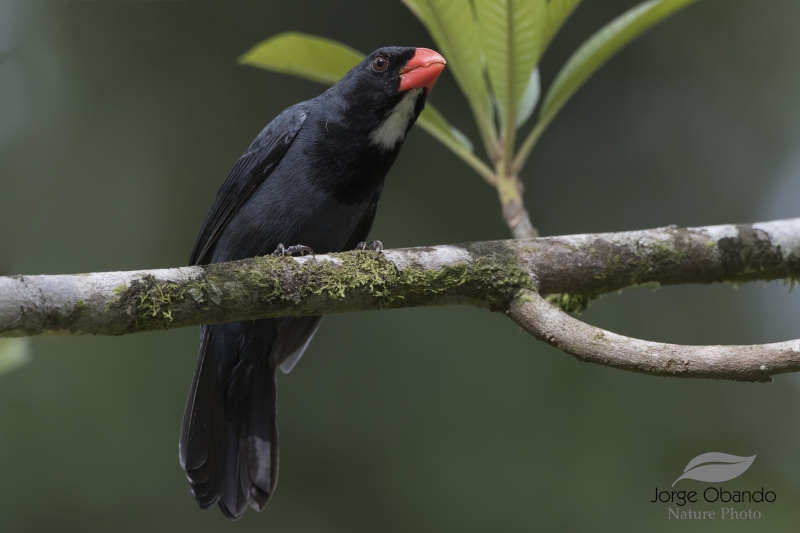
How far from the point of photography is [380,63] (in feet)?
10.8

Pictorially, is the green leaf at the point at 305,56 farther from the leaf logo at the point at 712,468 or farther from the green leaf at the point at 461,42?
the leaf logo at the point at 712,468

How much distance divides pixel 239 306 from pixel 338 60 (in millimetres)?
1559

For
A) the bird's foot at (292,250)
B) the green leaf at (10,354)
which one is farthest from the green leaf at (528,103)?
the green leaf at (10,354)

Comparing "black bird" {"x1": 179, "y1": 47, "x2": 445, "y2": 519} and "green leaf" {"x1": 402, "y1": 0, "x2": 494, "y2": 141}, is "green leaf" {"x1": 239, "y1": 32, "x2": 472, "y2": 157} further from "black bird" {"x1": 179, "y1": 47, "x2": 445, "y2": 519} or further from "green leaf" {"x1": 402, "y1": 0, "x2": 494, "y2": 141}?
"green leaf" {"x1": 402, "y1": 0, "x2": 494, "y2": 141}

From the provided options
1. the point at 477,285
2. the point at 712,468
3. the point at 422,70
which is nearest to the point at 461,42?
the point at 422,70

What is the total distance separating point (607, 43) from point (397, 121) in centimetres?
99

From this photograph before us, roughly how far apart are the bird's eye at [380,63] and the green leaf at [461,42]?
0.25m

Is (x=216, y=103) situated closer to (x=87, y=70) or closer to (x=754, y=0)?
(x=87, y=70)

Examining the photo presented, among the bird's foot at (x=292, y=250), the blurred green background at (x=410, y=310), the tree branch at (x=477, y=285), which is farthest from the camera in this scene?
the blurred green background at (x=410, y=310)

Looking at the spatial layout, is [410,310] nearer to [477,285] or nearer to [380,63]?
[380,63]

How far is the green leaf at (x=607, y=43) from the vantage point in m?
3.09

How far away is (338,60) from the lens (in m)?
3.38

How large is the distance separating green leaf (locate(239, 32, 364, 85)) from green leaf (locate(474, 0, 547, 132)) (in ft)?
2.08

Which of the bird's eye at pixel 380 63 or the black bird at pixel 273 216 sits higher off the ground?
the bird's eye at pixel 380 63
